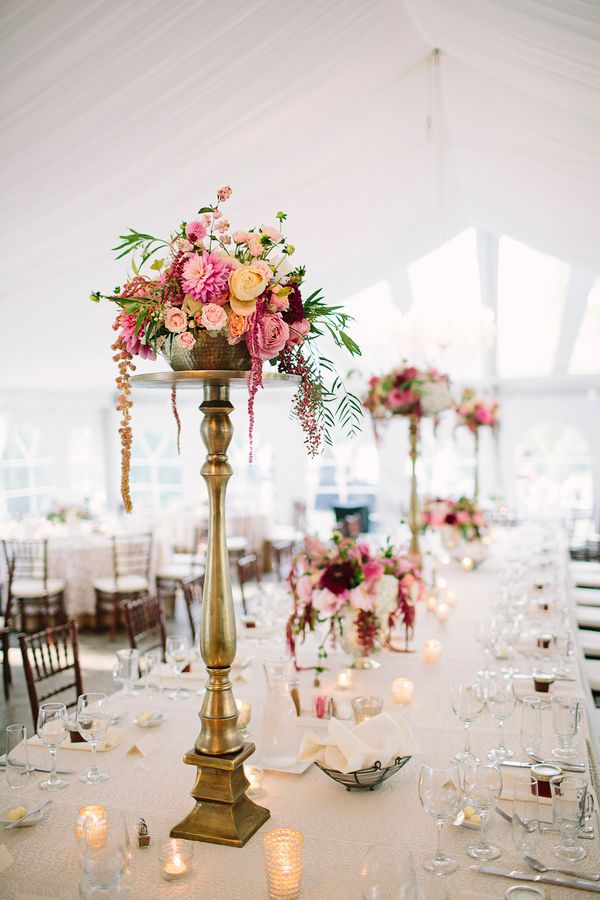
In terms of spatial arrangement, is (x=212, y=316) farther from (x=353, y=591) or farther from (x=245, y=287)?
(x=353, y=591)

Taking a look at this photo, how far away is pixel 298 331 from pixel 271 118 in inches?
98.2

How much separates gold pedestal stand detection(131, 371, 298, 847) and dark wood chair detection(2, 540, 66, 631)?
5.64 m

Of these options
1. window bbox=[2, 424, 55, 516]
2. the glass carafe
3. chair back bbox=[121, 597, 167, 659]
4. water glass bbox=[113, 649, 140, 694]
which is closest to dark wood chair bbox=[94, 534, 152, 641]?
chair back bbox=[121, 597, 167, 659]

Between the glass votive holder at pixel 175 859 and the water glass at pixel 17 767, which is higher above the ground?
the water glass at pixel 17 767

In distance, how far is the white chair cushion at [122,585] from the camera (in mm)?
7164

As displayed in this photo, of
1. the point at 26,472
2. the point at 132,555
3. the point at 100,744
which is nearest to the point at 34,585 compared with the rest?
the point at 132,555

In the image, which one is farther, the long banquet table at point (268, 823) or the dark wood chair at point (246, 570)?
the dark wood chair at point (246, 570)

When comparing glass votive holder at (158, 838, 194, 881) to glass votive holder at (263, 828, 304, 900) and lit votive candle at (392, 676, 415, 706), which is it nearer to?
glass votive holder at (263, 828, 304, 900)

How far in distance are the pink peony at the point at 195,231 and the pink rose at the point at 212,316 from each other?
19 centimetres

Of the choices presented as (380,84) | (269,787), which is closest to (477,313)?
(380,84)

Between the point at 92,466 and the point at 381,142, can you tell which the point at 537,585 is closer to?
the point at 381,142

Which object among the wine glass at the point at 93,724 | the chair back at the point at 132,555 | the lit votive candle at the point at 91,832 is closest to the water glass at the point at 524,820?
the lit votive candle at the point at 91,832

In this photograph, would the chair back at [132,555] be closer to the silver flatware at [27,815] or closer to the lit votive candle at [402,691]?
the lit votive candle at [402,691]

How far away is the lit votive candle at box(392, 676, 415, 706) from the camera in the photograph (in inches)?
105
